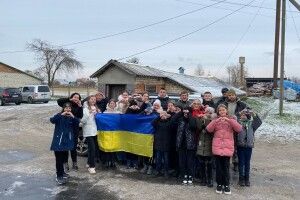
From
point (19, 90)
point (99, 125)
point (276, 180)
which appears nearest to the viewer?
point (276, 180)

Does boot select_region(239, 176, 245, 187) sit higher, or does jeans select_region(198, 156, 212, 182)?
jeans select_region(198, 156, 212, 182)

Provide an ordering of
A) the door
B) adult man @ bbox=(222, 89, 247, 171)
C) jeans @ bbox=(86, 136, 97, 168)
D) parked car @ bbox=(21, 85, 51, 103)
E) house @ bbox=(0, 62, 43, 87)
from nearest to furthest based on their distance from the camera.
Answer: adult man @ bbox=(222, 89, 247, 171)
jeans @ bbox=(86, 136, 97, 168)
the door
parked car @ bbox=(21, 85, 51, 103)
house @ bbox=(0, 62, 43, 87)

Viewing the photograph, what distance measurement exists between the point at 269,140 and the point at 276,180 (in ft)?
21.5

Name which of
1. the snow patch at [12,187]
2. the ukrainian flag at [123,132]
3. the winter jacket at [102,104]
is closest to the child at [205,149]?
the ukrainian flag at [123,132]

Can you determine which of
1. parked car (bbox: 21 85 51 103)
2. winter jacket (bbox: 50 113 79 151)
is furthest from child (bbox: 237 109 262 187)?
parked car (bbox: 21 85 51 103)

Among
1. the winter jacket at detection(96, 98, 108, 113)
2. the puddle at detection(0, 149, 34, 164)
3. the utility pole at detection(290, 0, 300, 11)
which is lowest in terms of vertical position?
the puddle at detection(0, 149, 34, 164)

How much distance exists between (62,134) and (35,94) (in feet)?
93.7

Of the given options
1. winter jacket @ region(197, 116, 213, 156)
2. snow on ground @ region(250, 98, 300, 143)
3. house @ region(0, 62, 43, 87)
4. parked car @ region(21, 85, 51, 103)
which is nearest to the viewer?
winter jacket @ region(197, 116, 213, 156)

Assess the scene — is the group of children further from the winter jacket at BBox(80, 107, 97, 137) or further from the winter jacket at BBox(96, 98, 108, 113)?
the winter jacket at BBox(96, 98, 108, 113)

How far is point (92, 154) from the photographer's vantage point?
9.31 metres

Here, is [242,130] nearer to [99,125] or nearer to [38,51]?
[99,125]

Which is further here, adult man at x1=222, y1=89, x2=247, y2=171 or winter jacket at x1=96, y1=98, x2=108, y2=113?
winter jacket at x1=96, y1=98, x2=108, y2=113

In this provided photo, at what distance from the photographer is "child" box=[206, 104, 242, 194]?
7.83m

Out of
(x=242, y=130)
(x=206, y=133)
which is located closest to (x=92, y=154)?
(x=206, y=133)
